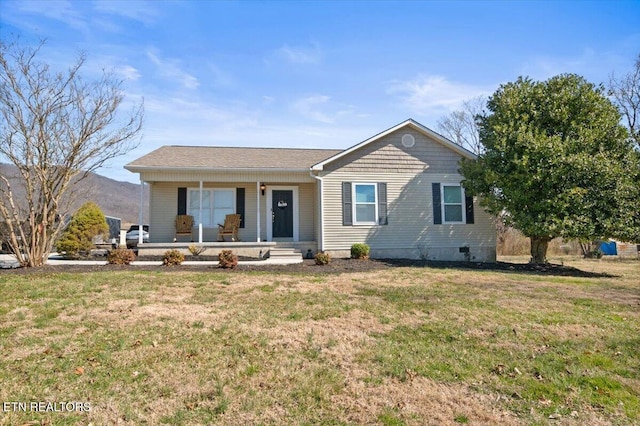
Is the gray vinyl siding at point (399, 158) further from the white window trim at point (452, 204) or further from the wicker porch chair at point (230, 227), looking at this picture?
the wicker porch chair at point (230, 227)

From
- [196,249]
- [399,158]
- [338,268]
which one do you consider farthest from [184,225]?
[399,158]

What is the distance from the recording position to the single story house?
13.1 metres

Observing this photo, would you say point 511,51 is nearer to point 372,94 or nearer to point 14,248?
point 372,94

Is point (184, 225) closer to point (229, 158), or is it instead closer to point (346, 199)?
point (229, 158)

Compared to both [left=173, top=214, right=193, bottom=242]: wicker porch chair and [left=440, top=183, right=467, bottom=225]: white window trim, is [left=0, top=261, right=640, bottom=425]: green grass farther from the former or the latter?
[left=440, top=183, right=467, bottom=225]: white window trim

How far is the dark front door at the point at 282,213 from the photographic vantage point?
14312 millimetres

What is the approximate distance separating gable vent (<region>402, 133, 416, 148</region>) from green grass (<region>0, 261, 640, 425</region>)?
24.1 ft

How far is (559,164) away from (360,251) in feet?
19.8

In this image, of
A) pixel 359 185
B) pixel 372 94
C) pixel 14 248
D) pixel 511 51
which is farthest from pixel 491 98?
pixel 14 248

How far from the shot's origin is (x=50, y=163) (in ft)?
31.8

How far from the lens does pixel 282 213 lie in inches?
567

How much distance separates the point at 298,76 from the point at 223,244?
598 centimetres

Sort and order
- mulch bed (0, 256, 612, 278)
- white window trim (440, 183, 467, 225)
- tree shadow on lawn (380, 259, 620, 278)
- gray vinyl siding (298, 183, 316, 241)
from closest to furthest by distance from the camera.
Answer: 1. mulch bed (0, 256, 612, 278)
2. tree shadow on lawn (380, 259, 620, 278)
3. white window trim (440, 183, 467, 225)
4. gray vinyl siding (298, 183, 316, 241)

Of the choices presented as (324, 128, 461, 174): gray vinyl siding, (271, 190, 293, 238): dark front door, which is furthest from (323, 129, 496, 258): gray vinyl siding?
(271, 190, 293, 238): dark front door
